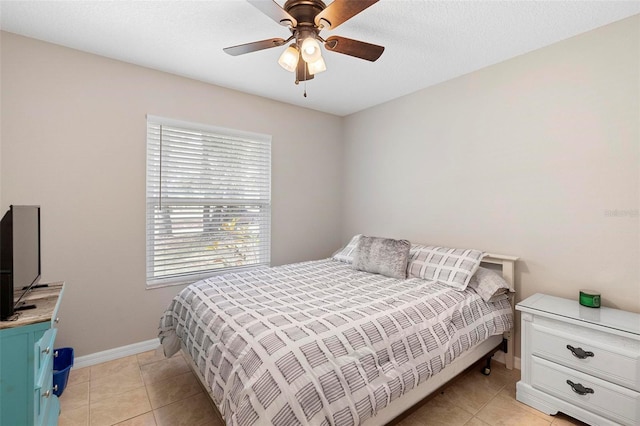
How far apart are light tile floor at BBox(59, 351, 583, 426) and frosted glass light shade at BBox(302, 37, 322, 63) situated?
6.95 ft

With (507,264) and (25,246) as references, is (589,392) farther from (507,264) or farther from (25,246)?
(25,246)

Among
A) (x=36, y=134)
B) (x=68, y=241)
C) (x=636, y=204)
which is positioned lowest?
(x=68, y=241)

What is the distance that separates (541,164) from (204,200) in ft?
9.89

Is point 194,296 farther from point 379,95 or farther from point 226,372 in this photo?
point 379,95

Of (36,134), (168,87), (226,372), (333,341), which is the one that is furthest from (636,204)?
(36,134)

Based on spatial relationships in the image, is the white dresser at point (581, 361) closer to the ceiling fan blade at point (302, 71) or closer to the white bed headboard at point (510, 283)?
the white bed headboard at point (510, 283)

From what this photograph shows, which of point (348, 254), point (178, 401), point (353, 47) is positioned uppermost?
point (353, 47)

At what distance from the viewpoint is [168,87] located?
8.89ft

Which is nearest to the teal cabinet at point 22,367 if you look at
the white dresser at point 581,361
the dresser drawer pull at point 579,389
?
the white dresser at point 581,361

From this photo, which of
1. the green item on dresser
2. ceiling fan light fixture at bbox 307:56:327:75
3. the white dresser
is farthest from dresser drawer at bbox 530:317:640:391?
ceiling fan light fixture at bbox 307:56:327:75

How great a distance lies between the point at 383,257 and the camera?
262cm

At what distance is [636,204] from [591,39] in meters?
1.21

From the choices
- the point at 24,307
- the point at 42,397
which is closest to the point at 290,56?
the point at 24,307

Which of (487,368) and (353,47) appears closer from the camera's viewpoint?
(353,47)
